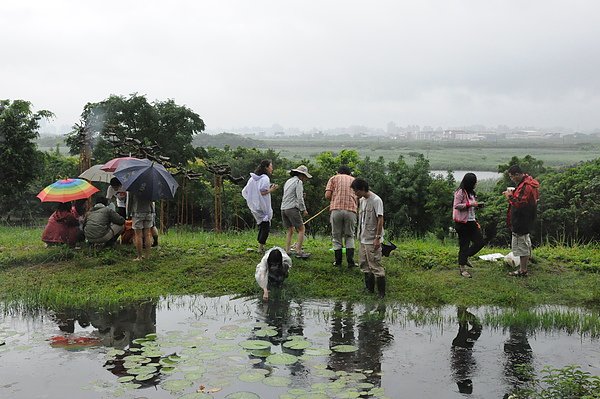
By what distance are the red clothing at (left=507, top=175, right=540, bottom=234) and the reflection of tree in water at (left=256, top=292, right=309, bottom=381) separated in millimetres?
3864

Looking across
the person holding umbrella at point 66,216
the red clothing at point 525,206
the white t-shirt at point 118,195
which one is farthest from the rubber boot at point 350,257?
the person holding umbrella at point 66,216

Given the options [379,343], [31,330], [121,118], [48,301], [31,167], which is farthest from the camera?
[121,118]

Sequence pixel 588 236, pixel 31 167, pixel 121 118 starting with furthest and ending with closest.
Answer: pixel 121 118
pixel 31 167
pixel 588 236

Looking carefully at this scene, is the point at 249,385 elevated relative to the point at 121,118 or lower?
lower

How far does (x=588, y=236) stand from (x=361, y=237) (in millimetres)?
9525

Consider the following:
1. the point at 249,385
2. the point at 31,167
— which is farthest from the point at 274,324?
the point at 31,167

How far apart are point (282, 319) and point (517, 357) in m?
3.01

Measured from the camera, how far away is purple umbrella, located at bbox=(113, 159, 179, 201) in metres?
9.70

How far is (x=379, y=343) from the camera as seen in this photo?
7.00 metres

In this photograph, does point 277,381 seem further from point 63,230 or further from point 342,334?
point 63,230

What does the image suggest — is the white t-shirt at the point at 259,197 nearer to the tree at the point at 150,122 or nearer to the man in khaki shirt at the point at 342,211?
the man in khaki shirt at the point at 342,211

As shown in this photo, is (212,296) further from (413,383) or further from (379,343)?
(413,383)

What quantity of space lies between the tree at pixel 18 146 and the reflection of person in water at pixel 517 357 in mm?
18539

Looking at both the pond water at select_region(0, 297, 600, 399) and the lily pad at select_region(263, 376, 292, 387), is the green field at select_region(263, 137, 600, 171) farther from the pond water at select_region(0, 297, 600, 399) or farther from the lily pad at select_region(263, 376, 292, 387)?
the lily pad at select_region(263, 376, 292, 387)
